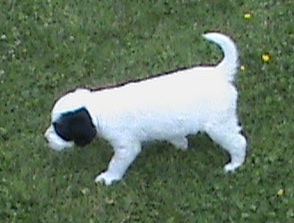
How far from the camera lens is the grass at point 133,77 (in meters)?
6.20

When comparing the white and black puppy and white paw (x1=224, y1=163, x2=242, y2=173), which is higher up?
the white and black puppy

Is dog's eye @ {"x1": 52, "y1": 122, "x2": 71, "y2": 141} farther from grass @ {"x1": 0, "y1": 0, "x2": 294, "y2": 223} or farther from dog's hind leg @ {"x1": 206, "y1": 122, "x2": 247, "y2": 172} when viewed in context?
dog's hind leg @ {"x1": 206, "y1": 122, "x2": 247, "y2": 172}

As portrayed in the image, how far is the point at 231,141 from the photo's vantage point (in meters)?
6.36

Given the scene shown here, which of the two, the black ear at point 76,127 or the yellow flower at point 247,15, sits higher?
the black ear at point 76,127

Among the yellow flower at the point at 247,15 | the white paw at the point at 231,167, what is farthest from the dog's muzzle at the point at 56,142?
the yellow flower at the point at 247,15

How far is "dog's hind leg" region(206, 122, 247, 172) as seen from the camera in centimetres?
630

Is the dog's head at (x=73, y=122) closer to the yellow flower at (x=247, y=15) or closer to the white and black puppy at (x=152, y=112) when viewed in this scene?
the white and black puppy at (x=152, y=112)

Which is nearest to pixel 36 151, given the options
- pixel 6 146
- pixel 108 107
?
pixel 6 146

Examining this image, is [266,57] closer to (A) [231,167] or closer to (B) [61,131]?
(A) [231,167]

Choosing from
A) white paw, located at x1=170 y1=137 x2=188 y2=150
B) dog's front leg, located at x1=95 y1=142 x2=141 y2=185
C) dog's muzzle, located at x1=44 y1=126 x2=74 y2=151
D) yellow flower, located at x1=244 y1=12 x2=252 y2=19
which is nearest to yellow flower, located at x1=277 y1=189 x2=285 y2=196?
white paw, located at x1=170 y1=137 x2=188 y2=150

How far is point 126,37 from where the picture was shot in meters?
8.20

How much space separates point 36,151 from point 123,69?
1.26 m

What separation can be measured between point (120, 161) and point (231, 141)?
2.21ft

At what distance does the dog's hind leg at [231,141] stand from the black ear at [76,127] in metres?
0.71
